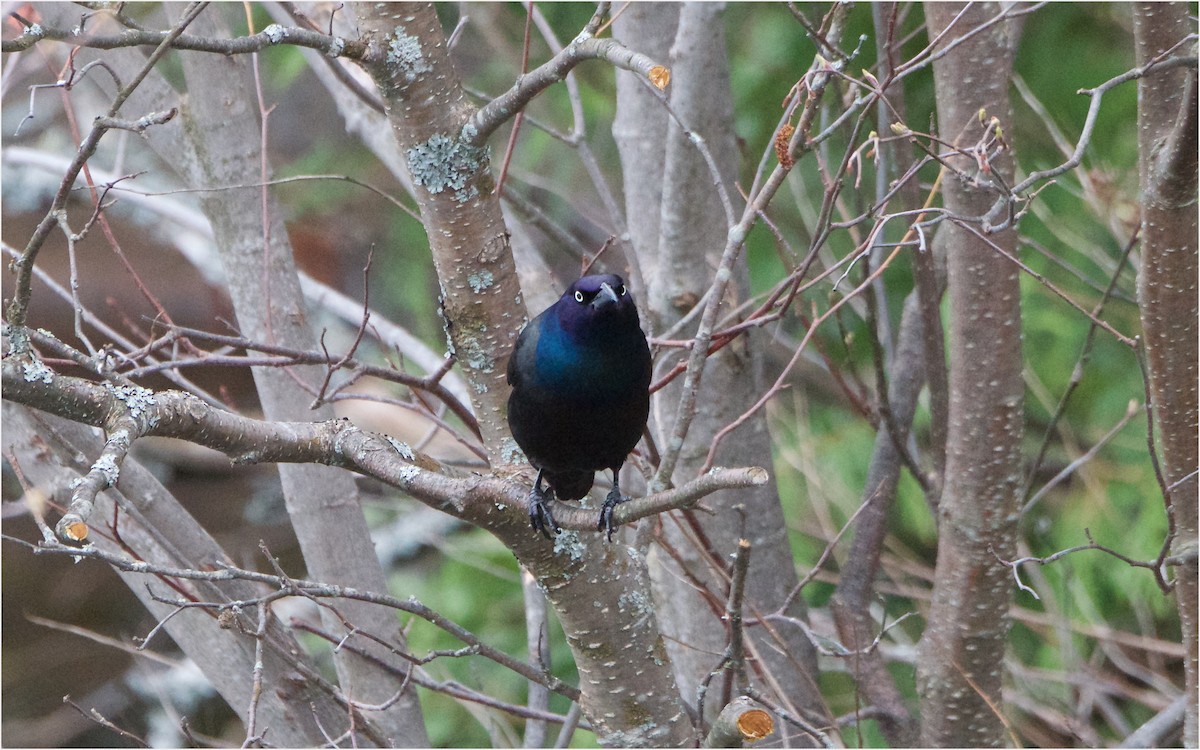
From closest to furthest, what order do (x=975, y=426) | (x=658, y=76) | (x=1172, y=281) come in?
(x=658, y=76), (x=1172, y=281), (x=975, y=426)

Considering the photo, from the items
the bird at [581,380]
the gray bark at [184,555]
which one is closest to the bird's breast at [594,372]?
the bird at [581,380]

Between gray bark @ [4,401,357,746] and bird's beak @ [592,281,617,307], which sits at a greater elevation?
bird's beak @ [592,281,617,307]

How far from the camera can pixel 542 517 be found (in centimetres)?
193

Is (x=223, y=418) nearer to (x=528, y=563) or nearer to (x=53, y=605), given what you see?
(x=528, y=563)

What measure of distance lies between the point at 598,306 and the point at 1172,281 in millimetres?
1188

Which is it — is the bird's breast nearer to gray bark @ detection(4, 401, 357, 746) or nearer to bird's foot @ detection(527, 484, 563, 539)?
bird's foot @ detection(527, 484, 563, 539)

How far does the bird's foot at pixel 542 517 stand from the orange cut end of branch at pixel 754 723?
1.52ft

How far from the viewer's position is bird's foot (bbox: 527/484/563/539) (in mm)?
1889

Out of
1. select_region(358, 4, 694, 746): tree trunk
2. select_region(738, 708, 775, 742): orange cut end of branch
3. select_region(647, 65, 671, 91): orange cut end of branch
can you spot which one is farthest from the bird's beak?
select_region(738, 708, 775, 742): orange cut end of branch

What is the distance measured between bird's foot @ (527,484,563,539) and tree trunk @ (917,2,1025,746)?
1.07 m

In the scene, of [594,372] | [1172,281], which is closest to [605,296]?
[594,372]

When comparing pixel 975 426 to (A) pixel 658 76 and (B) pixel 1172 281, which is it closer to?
(B) pixel 1172 281

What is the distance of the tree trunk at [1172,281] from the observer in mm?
2047

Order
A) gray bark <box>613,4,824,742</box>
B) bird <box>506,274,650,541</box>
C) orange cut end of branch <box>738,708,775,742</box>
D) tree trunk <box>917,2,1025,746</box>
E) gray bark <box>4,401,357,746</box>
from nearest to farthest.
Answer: orange cut end of branch <box>738,708,775,742</box>
bird <box>506,274,650,541</box>
tree trunk <box>917,2,1025,746</box>
gray bark <box>4,401,357,746</box>
gray bark <box>613,4,824,742</box>
